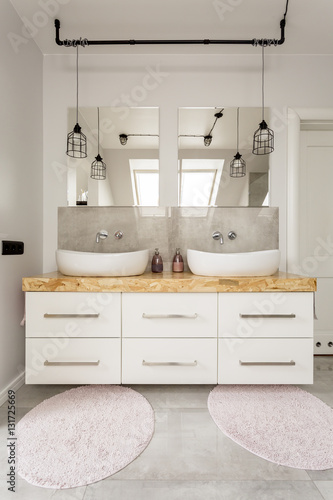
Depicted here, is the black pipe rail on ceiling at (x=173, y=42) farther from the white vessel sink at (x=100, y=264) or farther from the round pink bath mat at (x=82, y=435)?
the round pink bath mat at (x=82, y=435)

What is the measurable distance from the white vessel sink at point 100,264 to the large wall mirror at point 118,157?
0.67 m

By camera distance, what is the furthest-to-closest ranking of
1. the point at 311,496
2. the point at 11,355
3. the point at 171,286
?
the point at 11,355 < the point at 171,286 < the point at 311,496

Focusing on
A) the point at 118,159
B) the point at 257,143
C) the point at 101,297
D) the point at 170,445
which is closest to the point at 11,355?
the point at 101,297

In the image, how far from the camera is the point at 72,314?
1.74m

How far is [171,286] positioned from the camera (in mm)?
1733

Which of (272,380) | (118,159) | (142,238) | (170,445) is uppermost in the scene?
(118,159)

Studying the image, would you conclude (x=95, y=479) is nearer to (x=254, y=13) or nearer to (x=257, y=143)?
(x=257, y=143)

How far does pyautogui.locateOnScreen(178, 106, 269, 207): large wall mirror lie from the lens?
2309mm

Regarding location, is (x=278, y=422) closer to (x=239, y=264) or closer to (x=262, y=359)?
(x=262, y=359)

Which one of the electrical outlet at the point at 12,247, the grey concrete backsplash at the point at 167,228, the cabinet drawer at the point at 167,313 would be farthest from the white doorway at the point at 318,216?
the electrical outlet at the point at 12,247

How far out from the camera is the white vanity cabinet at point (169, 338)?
175 cm

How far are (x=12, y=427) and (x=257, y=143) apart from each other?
2.47 meters

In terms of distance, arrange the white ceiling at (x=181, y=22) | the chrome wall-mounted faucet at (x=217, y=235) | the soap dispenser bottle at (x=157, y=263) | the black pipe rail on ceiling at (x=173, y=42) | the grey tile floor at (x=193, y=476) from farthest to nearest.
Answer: the chrome wall-mounted faucet at (x=217, y=235) < the soap dispenser bottle at (x=157, y=263) < the black pipe rail on ceiling at (x=173, y=42) < the white ceiling at (x=181, y=22) < the grey tile floor at (x=193, y=476)

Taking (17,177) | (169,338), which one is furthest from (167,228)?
(17,177)
